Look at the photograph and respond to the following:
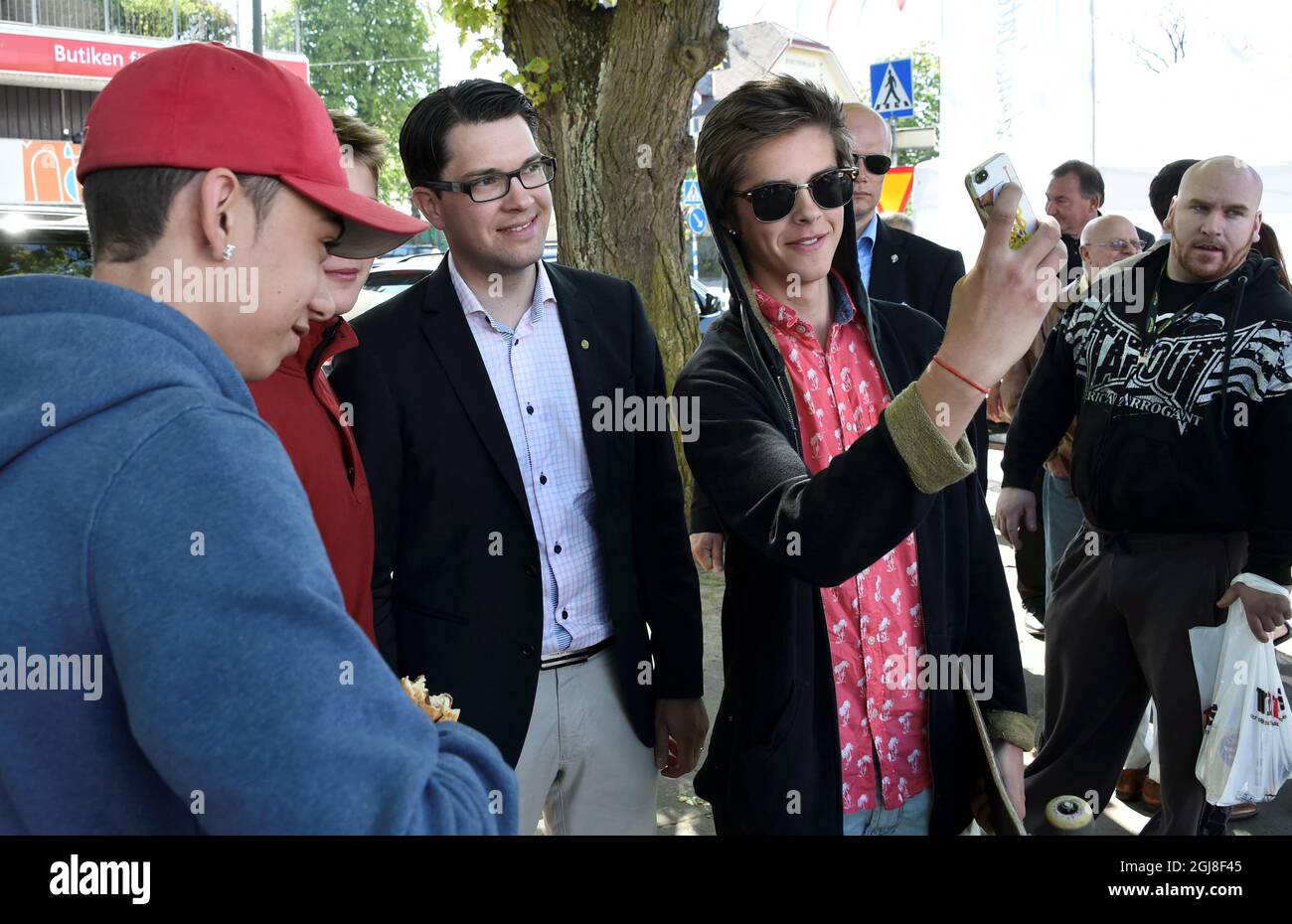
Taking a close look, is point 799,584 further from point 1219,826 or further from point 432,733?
point 1219,826

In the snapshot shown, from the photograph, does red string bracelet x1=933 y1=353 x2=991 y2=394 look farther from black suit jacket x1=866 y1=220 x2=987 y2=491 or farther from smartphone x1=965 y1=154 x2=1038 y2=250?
black suit jacket x1=866 y1=220 x2=987 y2=491

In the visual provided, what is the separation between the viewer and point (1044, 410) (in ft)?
13.5

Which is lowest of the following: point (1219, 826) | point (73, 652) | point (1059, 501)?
point (1219, 826)

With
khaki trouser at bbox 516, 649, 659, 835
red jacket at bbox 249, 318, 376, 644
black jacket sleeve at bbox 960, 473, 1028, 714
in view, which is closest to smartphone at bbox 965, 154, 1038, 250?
black jacket sleeve at bbox 960, 473, 1028, 714

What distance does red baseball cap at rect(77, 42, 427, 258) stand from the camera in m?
1.22

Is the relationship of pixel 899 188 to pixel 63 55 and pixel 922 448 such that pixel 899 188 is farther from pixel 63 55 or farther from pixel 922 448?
pixel 63 55

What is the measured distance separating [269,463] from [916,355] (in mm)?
1559

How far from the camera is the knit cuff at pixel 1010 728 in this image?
7.23 feet

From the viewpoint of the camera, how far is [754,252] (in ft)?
7.25

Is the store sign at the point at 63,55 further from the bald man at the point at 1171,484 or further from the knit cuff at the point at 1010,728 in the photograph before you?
the knit cuff at the point at 1010,728

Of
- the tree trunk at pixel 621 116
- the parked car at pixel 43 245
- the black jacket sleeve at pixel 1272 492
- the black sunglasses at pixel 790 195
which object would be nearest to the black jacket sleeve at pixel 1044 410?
the black jacket sleeve at pixel 1272 492

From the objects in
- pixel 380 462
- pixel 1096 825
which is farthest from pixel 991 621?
pixel 1096 825

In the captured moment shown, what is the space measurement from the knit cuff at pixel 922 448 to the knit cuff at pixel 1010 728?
83 centimetres
